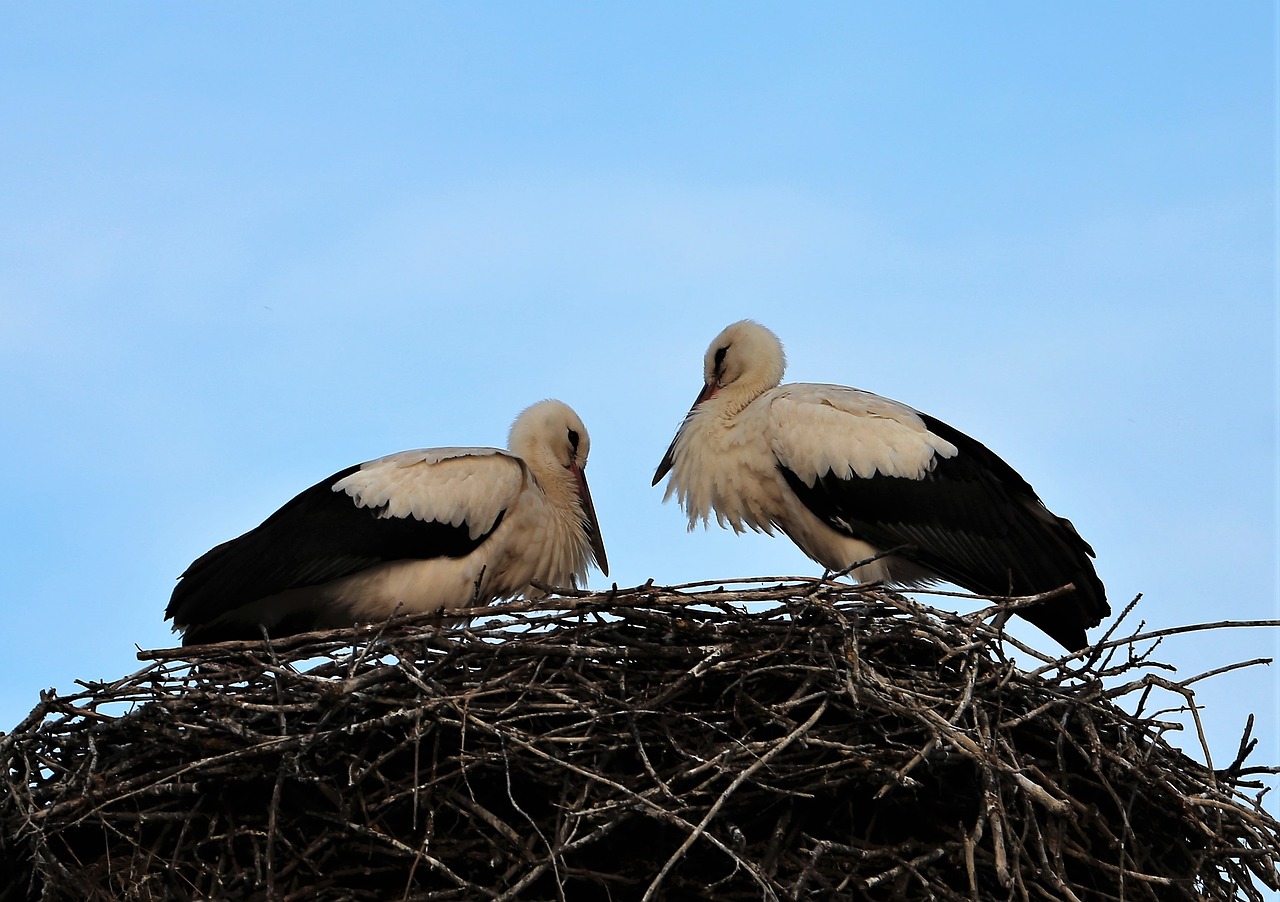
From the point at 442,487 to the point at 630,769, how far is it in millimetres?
1506

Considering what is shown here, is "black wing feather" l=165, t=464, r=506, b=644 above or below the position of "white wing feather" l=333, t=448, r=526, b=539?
below

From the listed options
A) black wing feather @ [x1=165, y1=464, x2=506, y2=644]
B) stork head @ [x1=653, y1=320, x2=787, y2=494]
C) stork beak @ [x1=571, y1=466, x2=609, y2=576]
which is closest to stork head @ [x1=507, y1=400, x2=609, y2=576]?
stork beak @ [x1=571, y1=466, x2=609, y2=576]

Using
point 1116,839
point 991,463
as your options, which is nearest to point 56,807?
point 1116,839

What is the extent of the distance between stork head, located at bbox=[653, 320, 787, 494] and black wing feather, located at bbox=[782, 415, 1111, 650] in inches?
20.3

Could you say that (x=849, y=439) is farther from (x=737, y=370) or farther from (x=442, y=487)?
(x=442, y=487)

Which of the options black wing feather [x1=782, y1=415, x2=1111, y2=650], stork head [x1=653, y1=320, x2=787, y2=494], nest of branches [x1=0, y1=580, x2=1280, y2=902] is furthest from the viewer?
stork head [x1=653, y1=320, x2=787, y2=494]

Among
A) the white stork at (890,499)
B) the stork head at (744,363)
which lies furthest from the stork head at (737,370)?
the white stork at (890,499)

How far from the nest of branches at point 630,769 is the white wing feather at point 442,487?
1.00 meters

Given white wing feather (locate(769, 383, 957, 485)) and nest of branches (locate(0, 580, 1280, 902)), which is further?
white wing feather (locate(769, 383, 957, 485))

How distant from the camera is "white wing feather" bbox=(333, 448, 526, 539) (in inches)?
211

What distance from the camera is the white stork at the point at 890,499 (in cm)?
532

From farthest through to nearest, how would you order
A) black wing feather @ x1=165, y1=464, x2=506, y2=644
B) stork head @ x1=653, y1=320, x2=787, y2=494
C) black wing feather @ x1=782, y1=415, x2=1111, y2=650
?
stork head @ x1=653, y1=320, x2=787, y2=494 → black wing feather @ x1=782, y1=415, x2=1111, y2=650 → black wing feather @ x1=165, y1=464, x2=506, y2=644

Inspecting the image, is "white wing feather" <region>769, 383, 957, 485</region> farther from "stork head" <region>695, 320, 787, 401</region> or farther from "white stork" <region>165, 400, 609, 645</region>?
"white stork" <region>165, 400, 609, 645</region>

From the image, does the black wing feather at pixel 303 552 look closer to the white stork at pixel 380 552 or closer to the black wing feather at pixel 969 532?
the white stork at pixel 380 552
